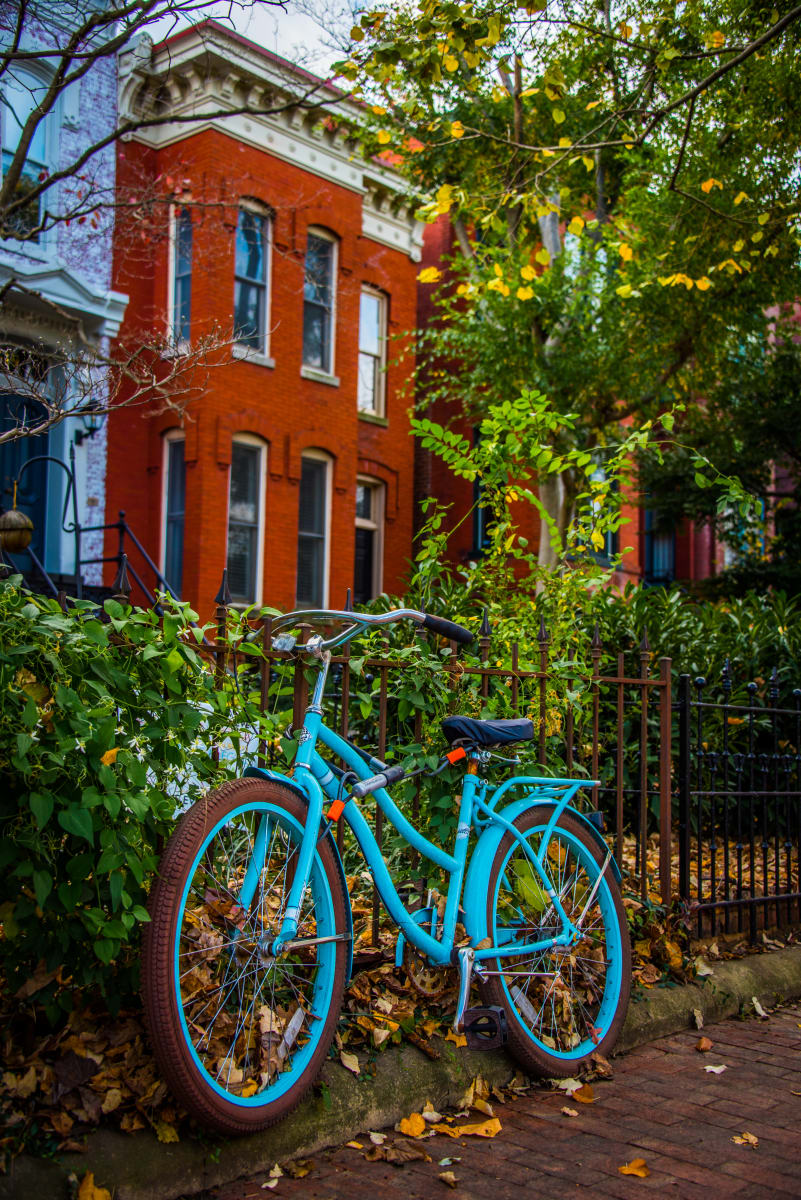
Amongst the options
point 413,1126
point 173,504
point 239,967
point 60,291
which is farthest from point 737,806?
point 173,504

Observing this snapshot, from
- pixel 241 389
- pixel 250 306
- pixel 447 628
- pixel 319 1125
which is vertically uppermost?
pixel 250 306

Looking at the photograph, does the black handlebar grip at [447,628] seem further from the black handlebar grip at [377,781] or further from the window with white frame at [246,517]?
the window with white frame at [246,517]

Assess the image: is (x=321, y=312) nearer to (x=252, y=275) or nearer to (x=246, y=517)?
(x=252, y=275)

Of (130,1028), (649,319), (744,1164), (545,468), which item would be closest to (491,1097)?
(744,1164)

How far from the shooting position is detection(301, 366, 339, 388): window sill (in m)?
16.7

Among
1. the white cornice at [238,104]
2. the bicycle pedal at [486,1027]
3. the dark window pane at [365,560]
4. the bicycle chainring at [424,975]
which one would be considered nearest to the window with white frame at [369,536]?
the dark window pane at [365,560]

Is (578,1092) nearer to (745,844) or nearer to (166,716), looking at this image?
(166,716)

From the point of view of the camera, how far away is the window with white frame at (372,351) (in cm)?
1916

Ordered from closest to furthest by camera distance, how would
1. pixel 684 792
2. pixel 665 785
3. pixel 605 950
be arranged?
pixel 605 950, pixel 665 785, pixel 684 792

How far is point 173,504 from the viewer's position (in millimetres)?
15656

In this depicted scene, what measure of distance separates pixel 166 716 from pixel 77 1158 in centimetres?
115

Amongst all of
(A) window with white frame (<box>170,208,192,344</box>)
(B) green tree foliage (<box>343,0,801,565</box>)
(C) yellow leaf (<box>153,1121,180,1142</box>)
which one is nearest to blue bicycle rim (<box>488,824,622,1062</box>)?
(C) yellow leaf (<box>153,1121,180,1142</box>)

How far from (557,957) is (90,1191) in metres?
1.99

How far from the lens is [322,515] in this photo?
17.4 metres
